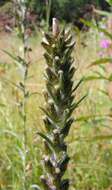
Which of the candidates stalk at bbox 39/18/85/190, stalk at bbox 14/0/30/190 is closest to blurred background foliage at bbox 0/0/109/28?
stalk at bbox 14/0/30/190

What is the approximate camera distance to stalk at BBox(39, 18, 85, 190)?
1015 millimetres

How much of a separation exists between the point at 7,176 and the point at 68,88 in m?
2.39

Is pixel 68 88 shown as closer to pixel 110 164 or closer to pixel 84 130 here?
pixel 110 164

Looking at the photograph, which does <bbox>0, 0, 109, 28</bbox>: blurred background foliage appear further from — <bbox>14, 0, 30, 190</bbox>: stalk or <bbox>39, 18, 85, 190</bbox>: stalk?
<bbox>39, 18, 85, 190</bbox>: stalk

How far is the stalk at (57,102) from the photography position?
1.01 metres

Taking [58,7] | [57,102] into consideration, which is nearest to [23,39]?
[57,102]

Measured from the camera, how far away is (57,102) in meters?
1.04

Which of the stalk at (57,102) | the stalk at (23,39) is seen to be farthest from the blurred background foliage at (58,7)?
the stalk at (57,102)

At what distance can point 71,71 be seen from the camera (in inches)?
41.2

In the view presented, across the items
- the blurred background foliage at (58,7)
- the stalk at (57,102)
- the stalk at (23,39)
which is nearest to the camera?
the stalk at (57,102)

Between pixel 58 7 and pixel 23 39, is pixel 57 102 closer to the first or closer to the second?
pixel 23 39

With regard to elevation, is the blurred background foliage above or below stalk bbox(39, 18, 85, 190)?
below

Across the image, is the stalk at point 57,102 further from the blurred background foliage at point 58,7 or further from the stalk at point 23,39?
the stalk at point 23,39

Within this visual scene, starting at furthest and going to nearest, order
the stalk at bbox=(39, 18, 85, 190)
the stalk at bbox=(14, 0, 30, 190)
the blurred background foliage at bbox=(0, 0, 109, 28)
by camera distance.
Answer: the blurred background foliage at bbox=(0, 0, 109, 28) < the stalk at bbox=(14, 0, 30, 190) < the stalk at bbox=(39, 18, 85, 190)
